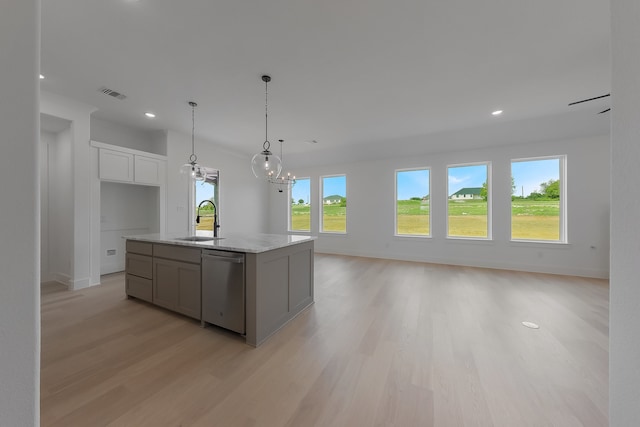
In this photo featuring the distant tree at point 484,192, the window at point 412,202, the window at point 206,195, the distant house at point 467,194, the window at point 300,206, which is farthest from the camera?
the window at point 300,206

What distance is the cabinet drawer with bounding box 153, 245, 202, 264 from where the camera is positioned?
2.55m

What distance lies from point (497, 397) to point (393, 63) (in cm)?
322

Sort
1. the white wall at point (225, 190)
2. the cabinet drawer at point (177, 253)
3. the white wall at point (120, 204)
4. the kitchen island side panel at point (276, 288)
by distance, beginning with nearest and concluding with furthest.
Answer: the kitchen island side panel at point (276, 288), the cabinet drawer at point (177, 253), the white wall at point (120, 204), the white wall at point (225, 190)

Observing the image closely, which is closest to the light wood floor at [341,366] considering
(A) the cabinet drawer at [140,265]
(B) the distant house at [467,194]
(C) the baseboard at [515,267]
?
(A) the cabinet drawer at [140,265]

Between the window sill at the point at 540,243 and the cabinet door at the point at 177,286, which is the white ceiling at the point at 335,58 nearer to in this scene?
the window sill at the point at 540,243

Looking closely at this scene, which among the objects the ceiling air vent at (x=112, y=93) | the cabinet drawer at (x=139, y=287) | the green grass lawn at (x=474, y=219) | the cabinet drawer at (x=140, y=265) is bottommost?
the cabinet drawer at (x=139, y=287)

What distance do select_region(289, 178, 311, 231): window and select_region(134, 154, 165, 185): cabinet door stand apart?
152 inches

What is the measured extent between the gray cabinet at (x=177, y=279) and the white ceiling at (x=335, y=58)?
86.8 inches

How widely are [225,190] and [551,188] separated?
762 cm

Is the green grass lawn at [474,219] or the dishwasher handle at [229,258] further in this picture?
the green grass lawn at [474,219]

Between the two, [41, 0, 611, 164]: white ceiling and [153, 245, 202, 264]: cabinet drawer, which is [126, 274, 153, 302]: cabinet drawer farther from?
[41, 0, 611, 164]: white ceiling

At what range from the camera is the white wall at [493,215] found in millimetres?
4395

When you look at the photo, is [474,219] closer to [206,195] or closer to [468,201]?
[468,201]

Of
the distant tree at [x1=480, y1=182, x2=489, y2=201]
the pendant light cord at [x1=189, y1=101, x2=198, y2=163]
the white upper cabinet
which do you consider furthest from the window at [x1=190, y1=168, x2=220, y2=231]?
the distant tree at [x1=480, y1=182, x2=489, y2=201]
